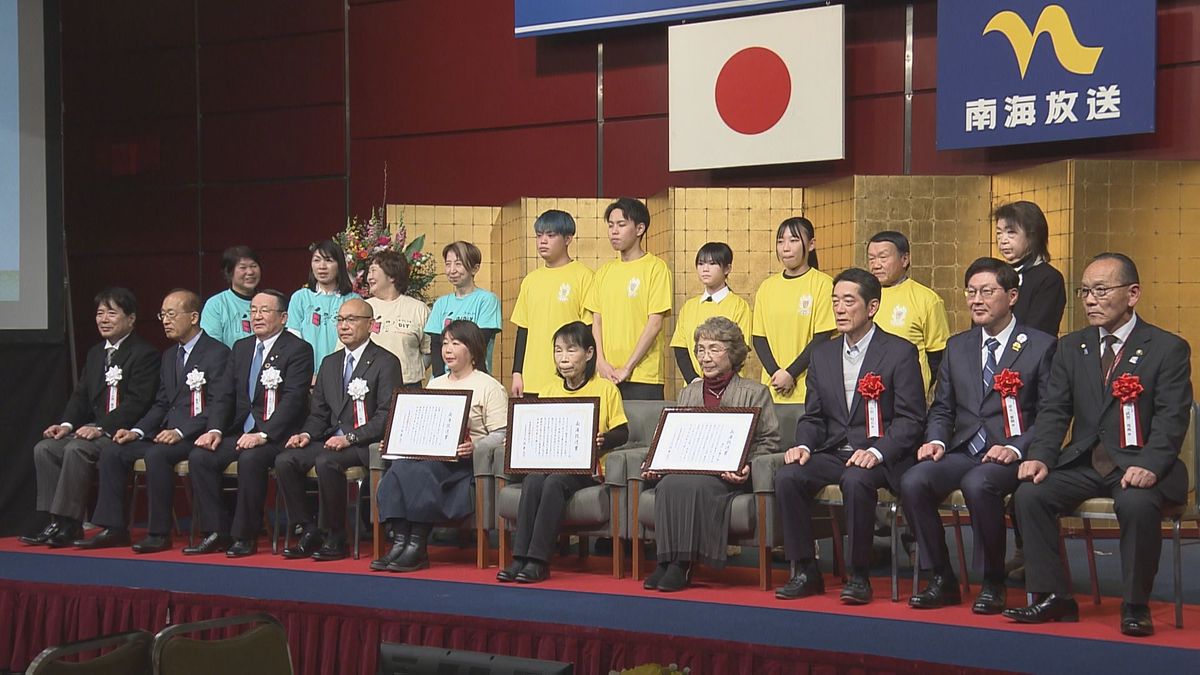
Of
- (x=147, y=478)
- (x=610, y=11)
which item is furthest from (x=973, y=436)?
(x=610, y=11)

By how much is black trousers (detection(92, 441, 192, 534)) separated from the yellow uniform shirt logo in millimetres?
5249

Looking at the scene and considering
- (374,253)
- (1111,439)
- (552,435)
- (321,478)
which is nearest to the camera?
(1111,439)

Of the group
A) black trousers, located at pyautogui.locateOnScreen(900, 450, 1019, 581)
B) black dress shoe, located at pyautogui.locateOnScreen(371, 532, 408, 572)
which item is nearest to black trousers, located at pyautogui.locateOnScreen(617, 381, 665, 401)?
black dress shoe, located at pyautogui.locateOnScreen(371, 532, 408, 572)

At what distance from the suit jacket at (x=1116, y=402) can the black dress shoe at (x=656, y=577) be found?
1550 millimetres

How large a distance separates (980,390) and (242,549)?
3.58 m

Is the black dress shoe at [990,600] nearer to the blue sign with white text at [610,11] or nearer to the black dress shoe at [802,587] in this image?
the black dress shoe at [802,587]

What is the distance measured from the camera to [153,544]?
6441mm

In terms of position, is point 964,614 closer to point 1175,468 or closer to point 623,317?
point 1175,468

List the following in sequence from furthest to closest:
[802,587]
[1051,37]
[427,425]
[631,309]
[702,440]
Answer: [1051,37] → [631,309] → [427,425] → [702,440] → [802,587]

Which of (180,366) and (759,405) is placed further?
(180,366)

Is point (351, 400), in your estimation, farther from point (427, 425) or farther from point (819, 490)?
point (819, 490)

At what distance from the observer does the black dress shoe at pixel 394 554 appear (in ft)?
18.9

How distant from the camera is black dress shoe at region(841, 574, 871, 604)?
4.88 metres

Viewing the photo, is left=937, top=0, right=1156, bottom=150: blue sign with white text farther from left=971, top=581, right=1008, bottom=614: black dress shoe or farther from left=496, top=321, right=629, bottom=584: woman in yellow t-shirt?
left=971, top=581, right=1008, bottom=614: black dress shoe
